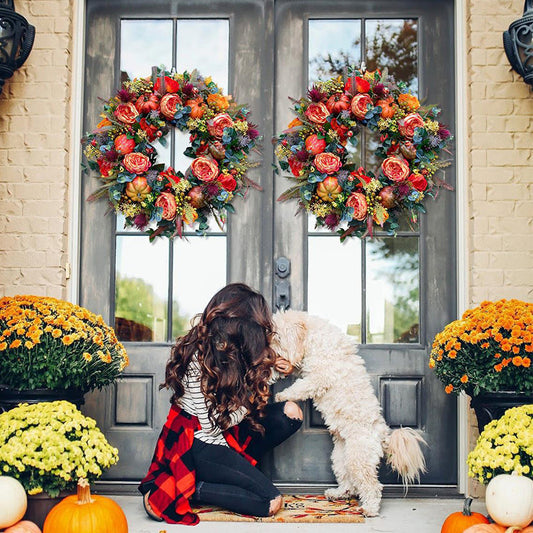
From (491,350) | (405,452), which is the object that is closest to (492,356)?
(491,350)

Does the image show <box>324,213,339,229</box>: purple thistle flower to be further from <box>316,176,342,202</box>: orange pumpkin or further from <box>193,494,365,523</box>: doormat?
<box>193,494,365,523</box>: doormat

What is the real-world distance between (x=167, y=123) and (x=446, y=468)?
8.41 ft

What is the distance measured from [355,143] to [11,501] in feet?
8.55

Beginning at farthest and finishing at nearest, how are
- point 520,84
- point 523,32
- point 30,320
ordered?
point 520,84, point 523,32, point 30,320

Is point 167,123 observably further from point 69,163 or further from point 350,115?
point 350,115

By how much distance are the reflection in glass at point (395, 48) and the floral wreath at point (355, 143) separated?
0.33 feet

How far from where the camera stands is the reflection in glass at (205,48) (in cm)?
412

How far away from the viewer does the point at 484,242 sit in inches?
150

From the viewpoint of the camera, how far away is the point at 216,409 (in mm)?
3318

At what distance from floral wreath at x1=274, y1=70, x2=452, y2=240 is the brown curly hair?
2.88 feet

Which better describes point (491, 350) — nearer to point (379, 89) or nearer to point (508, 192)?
point (508, 192)

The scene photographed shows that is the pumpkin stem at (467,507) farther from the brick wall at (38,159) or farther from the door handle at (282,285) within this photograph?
the brick wall at (38,159)

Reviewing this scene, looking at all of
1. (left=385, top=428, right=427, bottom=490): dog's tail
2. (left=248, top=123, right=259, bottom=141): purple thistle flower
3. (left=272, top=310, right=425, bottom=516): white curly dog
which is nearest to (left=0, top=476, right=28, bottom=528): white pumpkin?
(left=272, top=310, right=425, bottom=516): white curly dog

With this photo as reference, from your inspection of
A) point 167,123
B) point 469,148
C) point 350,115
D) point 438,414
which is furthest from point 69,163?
point 438,414
